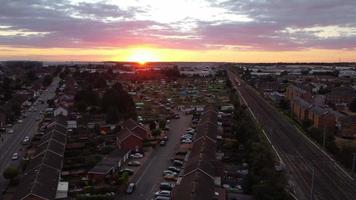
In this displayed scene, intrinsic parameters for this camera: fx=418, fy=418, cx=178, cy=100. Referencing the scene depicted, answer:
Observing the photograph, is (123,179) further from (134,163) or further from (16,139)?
(16,139)

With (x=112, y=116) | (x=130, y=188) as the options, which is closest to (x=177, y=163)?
(x=130, y=188)

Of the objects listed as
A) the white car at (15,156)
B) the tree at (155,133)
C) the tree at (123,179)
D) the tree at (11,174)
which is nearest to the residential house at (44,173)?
the tree at (11,174)

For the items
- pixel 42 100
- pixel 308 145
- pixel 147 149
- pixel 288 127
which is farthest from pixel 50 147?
pixel 42 100

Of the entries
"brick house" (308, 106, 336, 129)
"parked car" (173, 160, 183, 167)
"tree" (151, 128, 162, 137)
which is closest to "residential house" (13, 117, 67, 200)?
"parked car" (173, 160, 183, 167)

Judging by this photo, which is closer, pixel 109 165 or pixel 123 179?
pixel 123 179

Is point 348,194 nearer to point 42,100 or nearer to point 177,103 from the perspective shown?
point 177,103

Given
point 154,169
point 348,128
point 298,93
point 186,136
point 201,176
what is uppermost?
point 298,93

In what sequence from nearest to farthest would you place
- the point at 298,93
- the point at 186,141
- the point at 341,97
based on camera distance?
the point at 186,141 < the point at 298,93 < the point at 341,97
